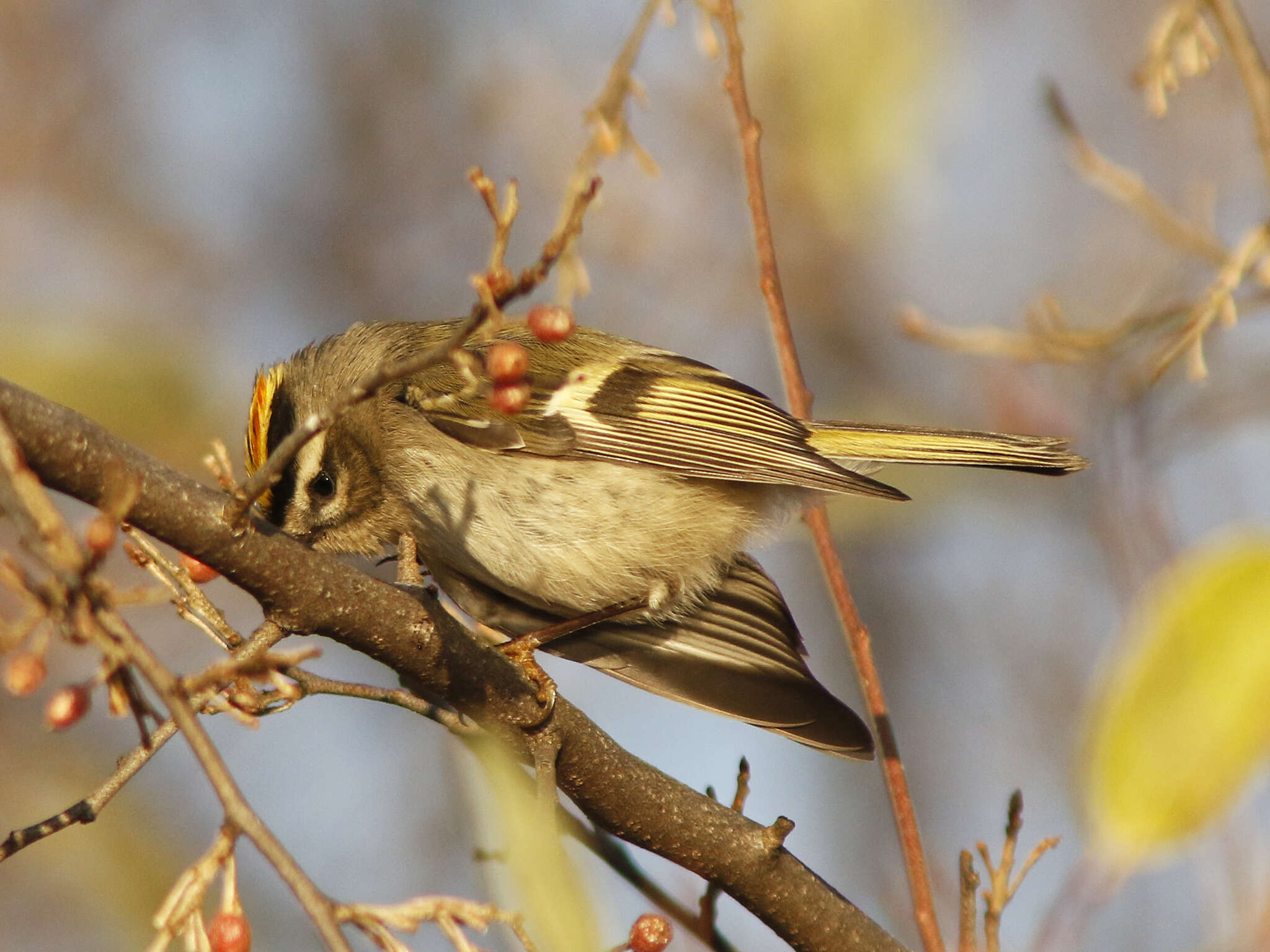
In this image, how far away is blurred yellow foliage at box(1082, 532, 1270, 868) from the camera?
4.28 feet

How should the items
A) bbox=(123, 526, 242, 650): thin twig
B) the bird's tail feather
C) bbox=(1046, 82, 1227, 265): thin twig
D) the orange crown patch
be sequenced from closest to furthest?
bbox=(123, 526, 242, 650): thin twig, bbox=(1046, 82, 1227, 265): thin twig, the orange crown patch, the bird's tail feather

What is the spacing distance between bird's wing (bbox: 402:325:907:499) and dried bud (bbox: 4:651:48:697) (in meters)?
1.33

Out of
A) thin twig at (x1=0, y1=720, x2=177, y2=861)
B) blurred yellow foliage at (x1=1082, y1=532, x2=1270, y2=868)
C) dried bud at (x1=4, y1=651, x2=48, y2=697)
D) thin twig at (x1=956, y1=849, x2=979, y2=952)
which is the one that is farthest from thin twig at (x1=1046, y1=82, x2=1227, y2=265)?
dried bud at (x1=4, y1=651, x2=48, y2=697)

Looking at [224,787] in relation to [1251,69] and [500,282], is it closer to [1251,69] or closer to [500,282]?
[500,282]

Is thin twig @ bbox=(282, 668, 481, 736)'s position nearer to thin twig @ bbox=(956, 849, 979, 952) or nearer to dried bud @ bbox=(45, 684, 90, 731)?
dried bud @ bbox=(45, 684, 90, 731)

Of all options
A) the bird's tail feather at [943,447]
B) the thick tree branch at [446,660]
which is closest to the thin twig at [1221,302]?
the bird's tail feather at [943,447]

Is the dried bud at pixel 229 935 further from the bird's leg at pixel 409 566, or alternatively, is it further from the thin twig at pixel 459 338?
the bird's leg at pixel 409 566

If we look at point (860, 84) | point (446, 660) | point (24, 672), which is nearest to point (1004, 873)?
point (446, 660)

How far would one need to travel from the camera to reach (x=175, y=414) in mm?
3041

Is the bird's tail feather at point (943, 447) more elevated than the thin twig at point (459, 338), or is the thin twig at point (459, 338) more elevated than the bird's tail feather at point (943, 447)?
the bird's tail feather at point (943, 447)

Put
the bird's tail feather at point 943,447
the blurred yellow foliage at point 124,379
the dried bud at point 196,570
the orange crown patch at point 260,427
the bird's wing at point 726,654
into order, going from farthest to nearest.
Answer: the blurred yellow foliage at point 124,379 < the bird's wing at point 726,654 < the bird's tail feather at point 943,447 < the orange crown patch at point 260,427 < the dried bud at point 196,570

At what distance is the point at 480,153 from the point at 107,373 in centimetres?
218

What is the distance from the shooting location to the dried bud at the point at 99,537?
941 millimetres

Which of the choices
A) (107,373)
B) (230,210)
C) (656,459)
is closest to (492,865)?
(656,459)
